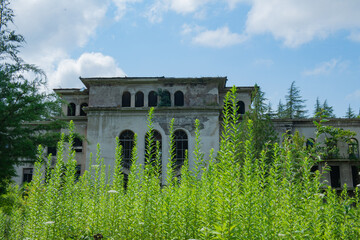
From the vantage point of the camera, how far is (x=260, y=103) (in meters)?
21.0

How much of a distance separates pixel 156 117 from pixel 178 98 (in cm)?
245

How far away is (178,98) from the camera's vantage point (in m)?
25.6

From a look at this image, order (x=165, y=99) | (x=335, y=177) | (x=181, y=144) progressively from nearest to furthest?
(x=181, y=144), (x=165, y=99), (x=335, y=177)

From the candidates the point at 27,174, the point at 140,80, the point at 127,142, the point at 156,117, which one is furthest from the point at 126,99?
the point at 27,174

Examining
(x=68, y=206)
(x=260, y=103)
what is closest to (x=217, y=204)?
(x=68, y=206)

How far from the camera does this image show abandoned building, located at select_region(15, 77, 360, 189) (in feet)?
79.4

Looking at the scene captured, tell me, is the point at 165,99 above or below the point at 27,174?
above

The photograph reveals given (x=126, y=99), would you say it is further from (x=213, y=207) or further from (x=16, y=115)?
(x=213, y=207)

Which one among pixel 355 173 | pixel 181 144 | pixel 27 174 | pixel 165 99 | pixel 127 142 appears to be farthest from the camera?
pixel 355 173

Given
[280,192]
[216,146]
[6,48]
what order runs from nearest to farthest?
[280,192]
[6,48]
[216,146]

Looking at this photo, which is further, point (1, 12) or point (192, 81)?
point (192, 81)

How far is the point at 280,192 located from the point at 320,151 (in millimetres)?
1668

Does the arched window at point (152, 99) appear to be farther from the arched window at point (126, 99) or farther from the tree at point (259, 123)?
the tree at point (259, 123)

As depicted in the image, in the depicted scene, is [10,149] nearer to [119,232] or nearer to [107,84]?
[119,232]
